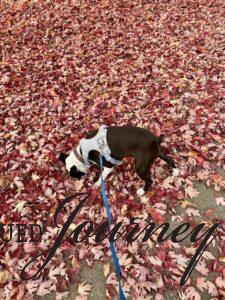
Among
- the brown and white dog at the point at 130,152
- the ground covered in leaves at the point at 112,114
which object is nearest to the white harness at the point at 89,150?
the brown and white dog at the point at 130,152

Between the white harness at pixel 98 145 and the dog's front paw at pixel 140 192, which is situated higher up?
the white harness at pixel 98 145

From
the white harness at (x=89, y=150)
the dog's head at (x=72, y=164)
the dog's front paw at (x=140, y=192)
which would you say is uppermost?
the white harness at (x=89, y=150)

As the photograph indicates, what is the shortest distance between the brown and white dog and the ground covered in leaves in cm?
39

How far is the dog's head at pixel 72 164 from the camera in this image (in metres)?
5.85

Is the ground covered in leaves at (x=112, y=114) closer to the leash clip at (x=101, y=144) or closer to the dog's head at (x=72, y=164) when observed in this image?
the dog's head at (x=72, y=164)

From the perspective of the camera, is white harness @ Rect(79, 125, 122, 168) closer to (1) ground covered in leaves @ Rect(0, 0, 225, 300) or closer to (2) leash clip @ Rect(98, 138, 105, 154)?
(2) leash clip @ Rect(98, 138, 105, 154)

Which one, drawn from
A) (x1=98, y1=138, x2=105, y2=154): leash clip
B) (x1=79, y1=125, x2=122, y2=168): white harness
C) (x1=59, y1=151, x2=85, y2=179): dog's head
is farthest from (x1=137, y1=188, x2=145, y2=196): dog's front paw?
(x1=59, y1=151, x2=85, y2=179): dog's head

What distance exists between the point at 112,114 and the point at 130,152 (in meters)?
2.59

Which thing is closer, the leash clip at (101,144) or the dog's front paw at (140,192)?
the leash clip at (101,144)

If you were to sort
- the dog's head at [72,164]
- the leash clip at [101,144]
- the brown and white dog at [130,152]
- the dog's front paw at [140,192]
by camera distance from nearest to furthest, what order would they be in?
1. the brown and white dog at [130,152]
2. the leash clip at [101,144]
3. the dog's front paw at [140,192]
4. the dog's head at [72,164]

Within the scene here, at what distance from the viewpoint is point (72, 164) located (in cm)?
586

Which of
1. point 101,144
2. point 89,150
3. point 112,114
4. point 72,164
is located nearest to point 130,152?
point 101,144

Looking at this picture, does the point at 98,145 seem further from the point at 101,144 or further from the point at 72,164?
the point at 72,164

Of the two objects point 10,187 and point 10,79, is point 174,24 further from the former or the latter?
point 10,187
